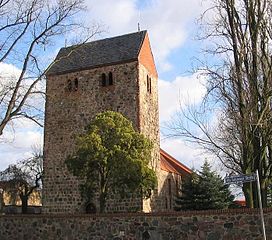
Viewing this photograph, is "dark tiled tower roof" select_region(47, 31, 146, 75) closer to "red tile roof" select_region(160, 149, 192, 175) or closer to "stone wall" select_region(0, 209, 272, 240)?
"red tile roof" select_region(160, 149, 192, 175)

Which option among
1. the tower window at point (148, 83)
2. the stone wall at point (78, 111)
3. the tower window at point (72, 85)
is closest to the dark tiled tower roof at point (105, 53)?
the stone wall at point (78, 111)

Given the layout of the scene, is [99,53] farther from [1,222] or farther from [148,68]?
[1,222]

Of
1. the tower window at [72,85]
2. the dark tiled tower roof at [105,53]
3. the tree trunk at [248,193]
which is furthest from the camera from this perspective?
the tower window at [72,85]

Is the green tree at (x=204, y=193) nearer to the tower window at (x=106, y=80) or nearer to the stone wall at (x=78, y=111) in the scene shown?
the stone wall at (x=78, y=111)

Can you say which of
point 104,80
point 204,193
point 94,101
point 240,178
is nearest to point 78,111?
point 94,101

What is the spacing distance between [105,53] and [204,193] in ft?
35.4

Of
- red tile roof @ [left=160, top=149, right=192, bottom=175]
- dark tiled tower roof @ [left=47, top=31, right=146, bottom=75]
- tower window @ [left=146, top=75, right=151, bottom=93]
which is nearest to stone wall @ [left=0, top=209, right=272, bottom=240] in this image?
dark tiled tower roof @ [left=47, top=31, right=146, bottom=75]

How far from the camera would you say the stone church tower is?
976 inches

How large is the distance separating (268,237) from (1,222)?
11.8m

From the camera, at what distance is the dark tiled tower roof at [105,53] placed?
25.9m

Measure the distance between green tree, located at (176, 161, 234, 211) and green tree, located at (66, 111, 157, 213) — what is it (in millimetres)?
5852

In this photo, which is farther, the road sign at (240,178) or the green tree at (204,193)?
the green tree at (204,193)

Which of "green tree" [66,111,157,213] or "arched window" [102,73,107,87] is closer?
"green tree" [66,111,157,213]

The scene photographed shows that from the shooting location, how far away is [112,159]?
61.2 feet
